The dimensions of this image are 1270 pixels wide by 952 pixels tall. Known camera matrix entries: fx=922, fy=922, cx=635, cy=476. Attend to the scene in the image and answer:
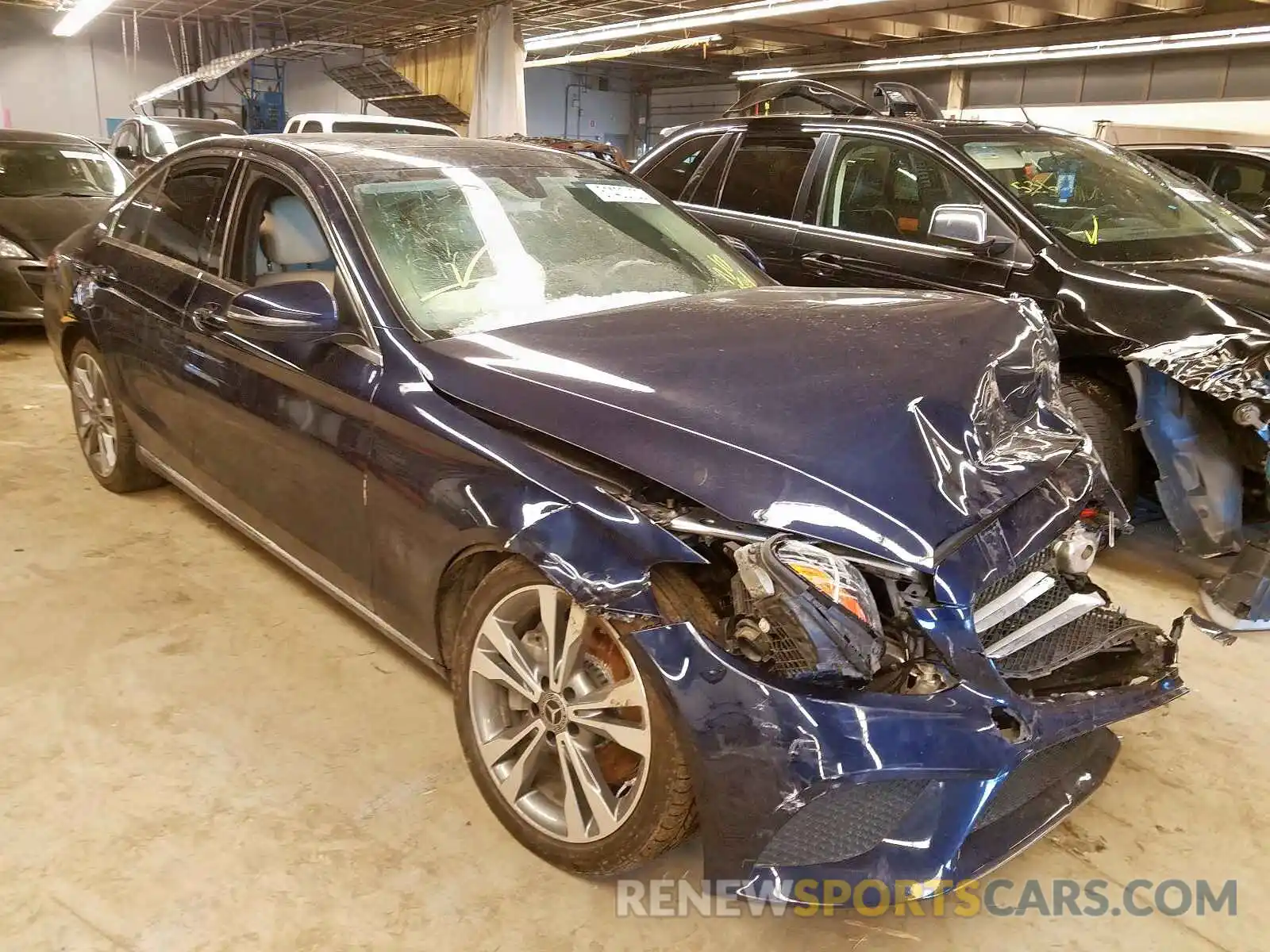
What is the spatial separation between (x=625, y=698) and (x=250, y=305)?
132 cm

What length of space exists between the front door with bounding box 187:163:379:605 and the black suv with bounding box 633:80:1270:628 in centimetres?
243

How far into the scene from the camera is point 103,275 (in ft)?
11.0

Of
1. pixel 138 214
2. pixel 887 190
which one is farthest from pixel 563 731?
pixel 887 190

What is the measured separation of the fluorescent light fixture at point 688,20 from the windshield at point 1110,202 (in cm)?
554

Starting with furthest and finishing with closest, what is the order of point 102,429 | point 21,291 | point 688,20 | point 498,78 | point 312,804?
point 498,78
point 688,20
point 21,291
point 102,429
point 312,804

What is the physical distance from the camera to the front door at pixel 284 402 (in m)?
2.22

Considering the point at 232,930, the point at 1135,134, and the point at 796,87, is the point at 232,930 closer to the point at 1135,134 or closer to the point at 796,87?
the point at 796,87

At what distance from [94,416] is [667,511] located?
3.11m

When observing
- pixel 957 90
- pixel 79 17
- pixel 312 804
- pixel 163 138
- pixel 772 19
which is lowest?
pixel 312 804

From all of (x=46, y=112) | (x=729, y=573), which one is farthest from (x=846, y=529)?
(x=46, y=112)

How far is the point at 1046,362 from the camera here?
237 cm

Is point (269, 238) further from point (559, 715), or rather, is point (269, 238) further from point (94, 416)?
point (559, 715)

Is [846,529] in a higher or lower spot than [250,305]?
lower

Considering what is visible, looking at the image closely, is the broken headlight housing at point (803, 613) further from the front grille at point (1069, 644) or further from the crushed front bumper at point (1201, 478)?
the crushed front bumper at point (1201, 478)
